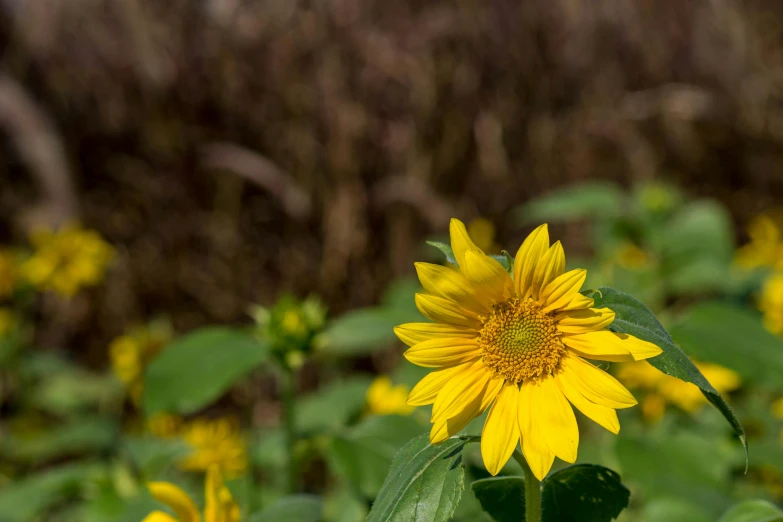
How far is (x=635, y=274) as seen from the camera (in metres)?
1.89

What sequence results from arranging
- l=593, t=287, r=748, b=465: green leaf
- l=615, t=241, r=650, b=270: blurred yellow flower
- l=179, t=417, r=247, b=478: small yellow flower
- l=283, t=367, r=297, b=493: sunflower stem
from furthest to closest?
l=615, t=241, r=650, b=270: blurred yellow flower, l=179, t=417, r=247, b=478: small yellow flower, l=283, t=367, r=297, b=493: sunflower stem, l=593, t=287, r=748, b=465: green leaf

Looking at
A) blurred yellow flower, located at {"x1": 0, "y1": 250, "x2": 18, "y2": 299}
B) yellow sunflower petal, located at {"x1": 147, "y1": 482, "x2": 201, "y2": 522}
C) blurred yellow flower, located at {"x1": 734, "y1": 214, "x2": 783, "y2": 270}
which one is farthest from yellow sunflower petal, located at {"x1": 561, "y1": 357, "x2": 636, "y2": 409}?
blurred yellow flower, located at {"x1": 0, "y1": 250, "x2": 18, "y2": 299}

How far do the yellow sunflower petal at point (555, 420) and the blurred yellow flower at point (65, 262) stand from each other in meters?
1.99

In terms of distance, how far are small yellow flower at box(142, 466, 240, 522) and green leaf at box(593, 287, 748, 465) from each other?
0.47m

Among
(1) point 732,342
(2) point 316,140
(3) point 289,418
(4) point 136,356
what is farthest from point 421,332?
(2) point 316,140

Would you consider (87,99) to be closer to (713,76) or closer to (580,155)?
(580,155)

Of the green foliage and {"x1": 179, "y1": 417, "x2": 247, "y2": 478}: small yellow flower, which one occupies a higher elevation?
{"x1": 179, "y1": 417, "x2": 247, "y2": 478}: small yellow flower

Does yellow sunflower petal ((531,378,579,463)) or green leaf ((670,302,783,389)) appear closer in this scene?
yellow sunflower petal ((531,378,579,463))

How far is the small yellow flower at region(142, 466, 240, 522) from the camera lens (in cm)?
84

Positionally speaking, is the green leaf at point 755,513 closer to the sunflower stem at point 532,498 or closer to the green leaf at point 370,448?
the sunflower stem at point 532,498

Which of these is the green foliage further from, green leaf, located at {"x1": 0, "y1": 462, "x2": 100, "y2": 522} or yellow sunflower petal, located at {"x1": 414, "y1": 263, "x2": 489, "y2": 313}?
green leaf, located at {"x1": 0, "y1": 462, "x2": 100, "y2": 522}

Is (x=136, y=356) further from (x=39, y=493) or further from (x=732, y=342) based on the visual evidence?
(x=732, y=342)

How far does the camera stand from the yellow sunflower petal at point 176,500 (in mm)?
840

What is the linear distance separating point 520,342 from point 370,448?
0.44m
